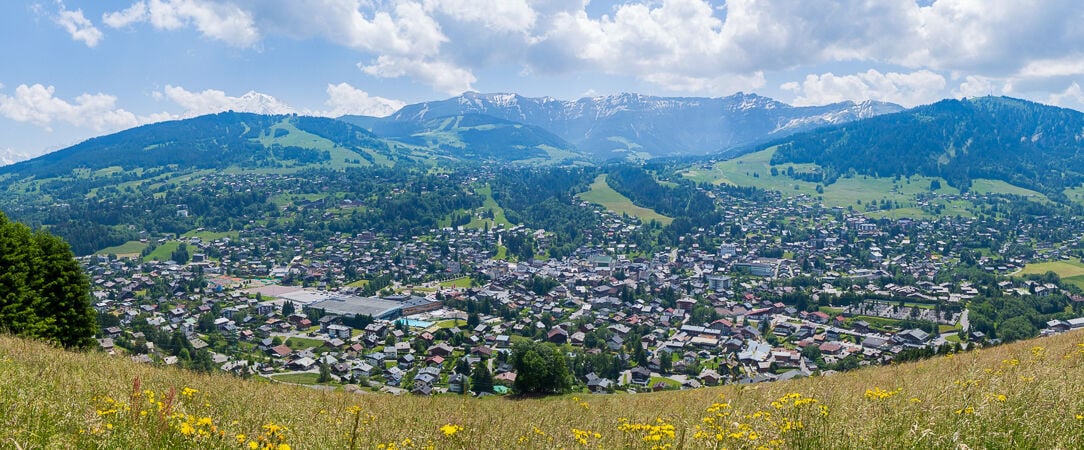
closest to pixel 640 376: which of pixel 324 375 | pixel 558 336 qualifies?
pixel 558 336

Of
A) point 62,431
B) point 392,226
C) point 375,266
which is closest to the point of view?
point 62,431

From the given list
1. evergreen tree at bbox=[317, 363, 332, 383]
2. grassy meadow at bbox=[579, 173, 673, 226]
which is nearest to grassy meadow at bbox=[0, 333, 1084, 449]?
evergreen tree at bbox=[317, 363, 332, 383]

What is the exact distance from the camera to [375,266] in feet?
326

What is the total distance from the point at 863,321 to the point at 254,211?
144 metres

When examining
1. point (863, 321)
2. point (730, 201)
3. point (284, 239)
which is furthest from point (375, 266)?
point (730, 201)

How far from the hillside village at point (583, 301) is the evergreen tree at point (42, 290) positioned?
5689 mm

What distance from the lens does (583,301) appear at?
75750 millimetres

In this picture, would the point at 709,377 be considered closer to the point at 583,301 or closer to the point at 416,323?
the point at 583,301

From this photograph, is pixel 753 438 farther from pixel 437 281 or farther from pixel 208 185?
pixel 208 185

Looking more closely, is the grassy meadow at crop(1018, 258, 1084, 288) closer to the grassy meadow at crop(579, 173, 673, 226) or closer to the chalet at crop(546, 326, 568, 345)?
the grassy meadow at crop(579, 173, 673, 226)

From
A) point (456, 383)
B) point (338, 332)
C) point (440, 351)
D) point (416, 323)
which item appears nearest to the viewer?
point (456, 383)

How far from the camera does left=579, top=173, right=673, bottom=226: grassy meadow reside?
149 meters

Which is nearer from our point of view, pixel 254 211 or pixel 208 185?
pixel 254 211

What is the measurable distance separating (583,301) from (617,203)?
92.1 m
